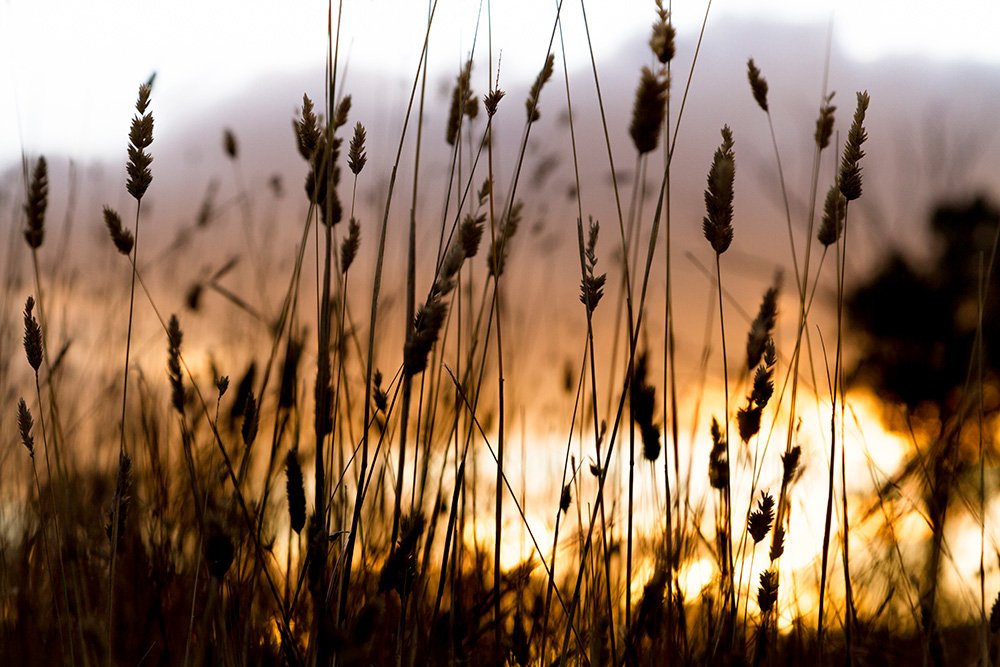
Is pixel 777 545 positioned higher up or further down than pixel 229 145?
further down

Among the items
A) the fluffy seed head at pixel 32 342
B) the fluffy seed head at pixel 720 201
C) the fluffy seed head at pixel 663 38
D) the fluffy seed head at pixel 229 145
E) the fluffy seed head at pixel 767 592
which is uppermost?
the fluffy seed head at pixel 229 145

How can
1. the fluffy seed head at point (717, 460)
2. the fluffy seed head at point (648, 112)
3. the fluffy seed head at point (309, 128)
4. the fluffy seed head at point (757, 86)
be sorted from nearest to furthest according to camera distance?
the fluffy seed head at point (648, 112), the fluffy seed head at point (309, 128), the fluffy seed head at point (717, 460), the fluffy seed head at point (757, 86)

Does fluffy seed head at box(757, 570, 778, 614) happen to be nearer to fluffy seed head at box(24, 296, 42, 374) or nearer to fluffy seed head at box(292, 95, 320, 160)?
fluffy seed head at box(292, 95, 320, 160)

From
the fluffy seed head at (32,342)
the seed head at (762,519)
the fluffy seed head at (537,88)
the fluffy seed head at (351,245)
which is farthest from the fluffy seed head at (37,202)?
the seed head at (762,519)

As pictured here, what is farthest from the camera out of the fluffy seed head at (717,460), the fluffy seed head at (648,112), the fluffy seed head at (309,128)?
the fluffy seed head at (717,460)

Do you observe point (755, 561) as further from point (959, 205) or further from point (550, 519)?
point (959, 205)

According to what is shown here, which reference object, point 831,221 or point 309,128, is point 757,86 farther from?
point 309,128

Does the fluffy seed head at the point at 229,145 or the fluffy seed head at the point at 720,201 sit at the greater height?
the fluffy seed head at the point at 229,145

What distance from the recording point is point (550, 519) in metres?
1.63

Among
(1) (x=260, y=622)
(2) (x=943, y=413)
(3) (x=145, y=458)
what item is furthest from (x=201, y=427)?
(2) (x=943, y=413)

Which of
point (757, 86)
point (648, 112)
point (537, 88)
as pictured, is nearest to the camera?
point (648, 112)

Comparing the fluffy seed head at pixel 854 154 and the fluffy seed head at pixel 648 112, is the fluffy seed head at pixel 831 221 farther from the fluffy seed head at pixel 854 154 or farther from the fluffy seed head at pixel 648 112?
the fluffy seed head at pixel 648 112

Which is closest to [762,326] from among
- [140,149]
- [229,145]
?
[140,149]

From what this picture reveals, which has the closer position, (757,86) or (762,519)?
(762,519)
